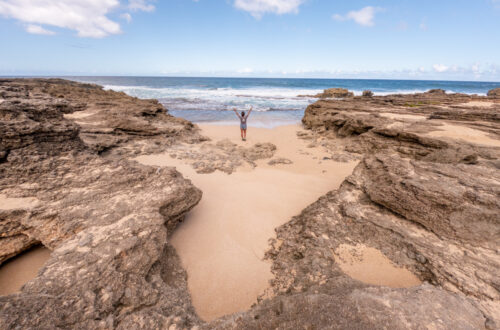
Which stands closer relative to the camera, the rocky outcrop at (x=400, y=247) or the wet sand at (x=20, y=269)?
the rocky outcrop at (x=400, y=247)

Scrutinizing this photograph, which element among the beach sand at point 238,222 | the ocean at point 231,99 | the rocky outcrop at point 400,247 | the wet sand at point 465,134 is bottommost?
the beach sand at point 238,222

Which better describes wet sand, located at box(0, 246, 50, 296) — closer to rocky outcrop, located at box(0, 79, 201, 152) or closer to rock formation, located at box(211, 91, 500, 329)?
rocky outcrop, located at box(0, 79, 201, 152)

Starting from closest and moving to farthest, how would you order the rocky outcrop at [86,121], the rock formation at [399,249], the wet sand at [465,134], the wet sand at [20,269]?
1. the rock formation at [399,249]
2. the wet sand at [20,269]
3. the rocky outcrop at [86,121]
4. the wet sand at [465,134]

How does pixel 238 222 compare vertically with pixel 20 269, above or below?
below

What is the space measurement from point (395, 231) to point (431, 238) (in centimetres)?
36

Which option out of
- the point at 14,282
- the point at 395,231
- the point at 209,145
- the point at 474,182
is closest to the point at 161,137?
the point at 209,145

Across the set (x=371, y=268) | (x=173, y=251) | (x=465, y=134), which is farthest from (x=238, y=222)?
(x=465, y=134)

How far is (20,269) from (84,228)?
2.92 feet

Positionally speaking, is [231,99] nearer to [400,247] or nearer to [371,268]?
[400,247]

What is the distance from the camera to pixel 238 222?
395 centimetres

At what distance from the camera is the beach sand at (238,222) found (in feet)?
8.89

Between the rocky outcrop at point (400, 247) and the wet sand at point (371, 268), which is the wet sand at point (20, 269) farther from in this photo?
the wet sand at point (371, 268)

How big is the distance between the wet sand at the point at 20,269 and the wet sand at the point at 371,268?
138 inches

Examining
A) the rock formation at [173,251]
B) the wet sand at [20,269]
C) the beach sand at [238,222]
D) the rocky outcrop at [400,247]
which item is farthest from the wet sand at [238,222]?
the wet sand at [20,269]
